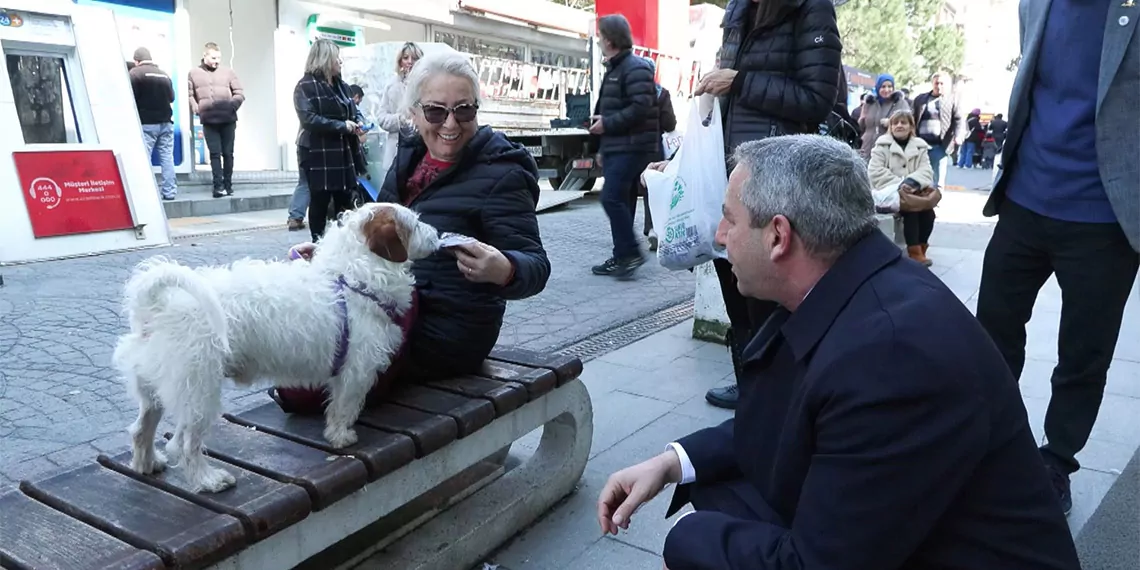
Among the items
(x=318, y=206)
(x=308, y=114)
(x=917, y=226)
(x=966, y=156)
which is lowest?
(x=966, y=156)

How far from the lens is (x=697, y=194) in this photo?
12.3 feet

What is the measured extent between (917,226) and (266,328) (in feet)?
24.1

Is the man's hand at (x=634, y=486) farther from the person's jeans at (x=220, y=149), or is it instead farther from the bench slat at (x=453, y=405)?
the person's jeans at (x=220, y=149)

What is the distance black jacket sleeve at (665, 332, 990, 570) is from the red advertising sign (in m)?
7.92

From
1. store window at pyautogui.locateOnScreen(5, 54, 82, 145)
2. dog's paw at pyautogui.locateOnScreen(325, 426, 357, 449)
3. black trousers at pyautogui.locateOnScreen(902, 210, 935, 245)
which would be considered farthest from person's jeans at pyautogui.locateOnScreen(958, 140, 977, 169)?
dog's paw at pyautogui.locateOnScreen(325, 426, 357, 449)

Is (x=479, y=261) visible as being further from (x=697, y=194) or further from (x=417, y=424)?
A: (x=697, y=194)

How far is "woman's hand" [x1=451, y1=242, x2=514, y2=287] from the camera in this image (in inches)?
97.5

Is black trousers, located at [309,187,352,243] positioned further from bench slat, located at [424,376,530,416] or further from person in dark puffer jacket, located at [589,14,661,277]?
bench slat, located at [424,376,530,416]

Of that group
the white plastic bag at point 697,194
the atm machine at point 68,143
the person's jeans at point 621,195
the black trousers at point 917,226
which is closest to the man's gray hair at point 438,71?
the white plastic bag at point 697,194

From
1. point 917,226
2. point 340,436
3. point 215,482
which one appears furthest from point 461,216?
point 917,226

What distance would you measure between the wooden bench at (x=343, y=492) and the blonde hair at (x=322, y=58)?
5078 millimetres

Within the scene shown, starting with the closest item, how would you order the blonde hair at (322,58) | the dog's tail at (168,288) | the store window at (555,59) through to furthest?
the dog's tail at (168,288) → the blonde hair at (322,58) → the store window at (555,59)

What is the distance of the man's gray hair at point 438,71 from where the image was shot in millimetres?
2721

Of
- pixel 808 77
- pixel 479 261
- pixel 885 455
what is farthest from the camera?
pixel 808 77
